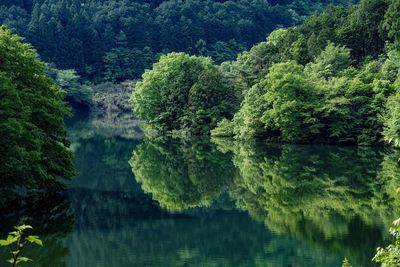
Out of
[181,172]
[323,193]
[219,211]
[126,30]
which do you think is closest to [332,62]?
[181,172]

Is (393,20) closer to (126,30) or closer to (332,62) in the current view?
(332,62)

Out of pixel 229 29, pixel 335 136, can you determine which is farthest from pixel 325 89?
pixel 229 29

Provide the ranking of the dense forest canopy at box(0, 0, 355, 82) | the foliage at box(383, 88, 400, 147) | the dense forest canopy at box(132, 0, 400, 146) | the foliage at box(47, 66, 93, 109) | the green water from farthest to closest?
the dense forest canopy at box(0, 0, 355, 82) < the foliage at box(47, 66, 93, 109) < the dense forest canopy at box(132, 0, 400, 146) < the foliage at box(383, 88, 400, 147) < the green water

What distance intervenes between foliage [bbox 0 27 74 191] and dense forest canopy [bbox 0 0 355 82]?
87500 millimetres

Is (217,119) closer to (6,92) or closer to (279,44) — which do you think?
(279,44)

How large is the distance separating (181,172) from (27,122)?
15.0 metres

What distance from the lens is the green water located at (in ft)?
63.3

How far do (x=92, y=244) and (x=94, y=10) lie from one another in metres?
117

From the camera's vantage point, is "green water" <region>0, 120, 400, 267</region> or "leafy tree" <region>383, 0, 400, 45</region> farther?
"leafy tree" <region>383, 0, 400, 45</region>

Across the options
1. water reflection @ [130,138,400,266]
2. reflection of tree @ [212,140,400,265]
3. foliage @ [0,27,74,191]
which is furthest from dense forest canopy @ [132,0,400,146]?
foliage @ [0,27,74,191]

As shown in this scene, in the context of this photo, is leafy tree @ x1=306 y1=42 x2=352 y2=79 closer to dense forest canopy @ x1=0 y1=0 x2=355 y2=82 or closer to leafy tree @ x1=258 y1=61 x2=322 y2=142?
leafy tree @ x1=258 y1=61 x2=322 y2=142

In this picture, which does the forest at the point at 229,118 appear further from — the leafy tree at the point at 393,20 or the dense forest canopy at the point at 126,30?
the dense forest canopy at the point at 126,30

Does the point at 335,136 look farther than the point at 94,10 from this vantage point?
No

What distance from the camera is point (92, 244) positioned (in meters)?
20.2
